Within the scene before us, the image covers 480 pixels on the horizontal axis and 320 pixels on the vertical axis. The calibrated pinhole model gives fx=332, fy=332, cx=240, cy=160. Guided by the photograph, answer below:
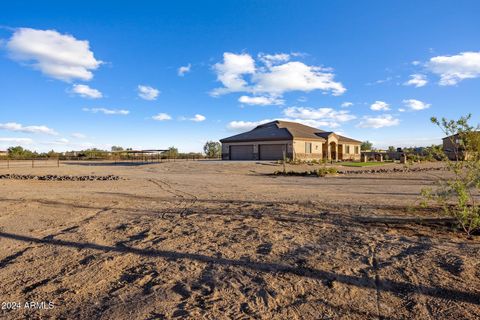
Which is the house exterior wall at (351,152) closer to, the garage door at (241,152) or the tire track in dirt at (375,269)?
the garage door at (241,152)

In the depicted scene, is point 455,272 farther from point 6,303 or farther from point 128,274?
point 6,303

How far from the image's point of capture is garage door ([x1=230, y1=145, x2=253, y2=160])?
41.8m

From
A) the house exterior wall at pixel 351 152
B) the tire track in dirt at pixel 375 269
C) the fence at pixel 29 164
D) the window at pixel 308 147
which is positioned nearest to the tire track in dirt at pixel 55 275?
the tire track in dirt at pixel 375 269

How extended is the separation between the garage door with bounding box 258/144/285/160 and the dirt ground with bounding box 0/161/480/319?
103ft

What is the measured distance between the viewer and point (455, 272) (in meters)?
4.15

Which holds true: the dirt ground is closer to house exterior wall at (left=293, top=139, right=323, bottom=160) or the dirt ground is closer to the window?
house exterior wall at (left=293, top=139, right=323, bottom=160)

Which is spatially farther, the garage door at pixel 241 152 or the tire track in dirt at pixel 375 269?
the garage door at pixel 241 152

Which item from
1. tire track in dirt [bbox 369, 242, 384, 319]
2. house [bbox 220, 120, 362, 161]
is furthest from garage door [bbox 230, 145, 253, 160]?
tire track in dirt [bbox 369, 242, 384, 319]

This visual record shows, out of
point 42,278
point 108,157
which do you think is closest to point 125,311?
point 42,278

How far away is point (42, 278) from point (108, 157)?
6083cm

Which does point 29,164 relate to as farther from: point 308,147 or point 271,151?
point 308,147

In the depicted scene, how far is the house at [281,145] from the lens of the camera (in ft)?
128

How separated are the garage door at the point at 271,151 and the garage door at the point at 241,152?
155 cm

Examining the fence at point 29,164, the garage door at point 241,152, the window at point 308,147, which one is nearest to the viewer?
the fence at point 29,164
